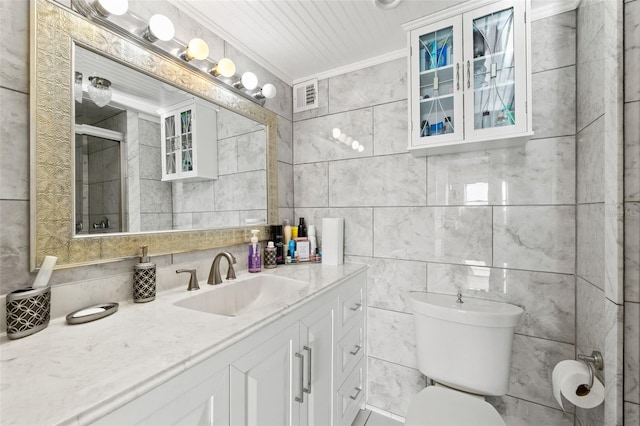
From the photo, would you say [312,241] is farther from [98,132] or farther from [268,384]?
[98,132]

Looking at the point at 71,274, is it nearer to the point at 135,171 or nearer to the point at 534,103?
the point at 135,171

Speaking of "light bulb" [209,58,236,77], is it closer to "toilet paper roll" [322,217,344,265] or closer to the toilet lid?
"toilet paper roll" [322,217,344,265]

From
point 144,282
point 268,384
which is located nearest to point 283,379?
point 268,384

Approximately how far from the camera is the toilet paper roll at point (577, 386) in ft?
3.00

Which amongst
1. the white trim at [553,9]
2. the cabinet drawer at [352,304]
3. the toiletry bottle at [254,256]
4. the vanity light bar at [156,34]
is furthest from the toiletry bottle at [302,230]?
the white trim at [553,9]

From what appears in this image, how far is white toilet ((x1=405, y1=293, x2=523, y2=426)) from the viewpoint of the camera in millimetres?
1105

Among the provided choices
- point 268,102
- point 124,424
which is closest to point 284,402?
point 124,424

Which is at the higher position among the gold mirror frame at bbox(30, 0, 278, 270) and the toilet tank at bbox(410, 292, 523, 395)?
the gold mirror frame at bbox(30, 0, 278, 270)

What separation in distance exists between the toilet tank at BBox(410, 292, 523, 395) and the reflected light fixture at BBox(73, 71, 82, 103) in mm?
1656

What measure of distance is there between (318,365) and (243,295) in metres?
0.49

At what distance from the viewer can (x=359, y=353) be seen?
5.29 ft

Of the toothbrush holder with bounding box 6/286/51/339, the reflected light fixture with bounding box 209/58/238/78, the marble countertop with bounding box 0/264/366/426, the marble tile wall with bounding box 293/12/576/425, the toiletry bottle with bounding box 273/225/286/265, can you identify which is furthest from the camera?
the toiletry bottle with bounding box 273/225/286/265

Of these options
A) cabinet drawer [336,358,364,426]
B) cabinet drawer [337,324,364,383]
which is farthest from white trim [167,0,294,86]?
cabinet drawer [336,358,364,426]

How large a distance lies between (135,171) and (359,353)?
1513 millimetres
